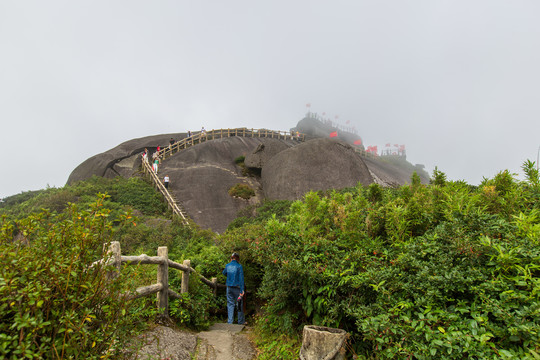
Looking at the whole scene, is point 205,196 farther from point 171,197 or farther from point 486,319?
point 486,319

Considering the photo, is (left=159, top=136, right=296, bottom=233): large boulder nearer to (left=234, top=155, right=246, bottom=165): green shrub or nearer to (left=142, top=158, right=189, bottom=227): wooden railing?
(left=234, top=155, right=246, bottom=165): green shrub

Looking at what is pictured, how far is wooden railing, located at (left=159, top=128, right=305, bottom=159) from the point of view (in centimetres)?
2857

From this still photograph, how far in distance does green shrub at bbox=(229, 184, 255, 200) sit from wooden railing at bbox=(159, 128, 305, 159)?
8523mm

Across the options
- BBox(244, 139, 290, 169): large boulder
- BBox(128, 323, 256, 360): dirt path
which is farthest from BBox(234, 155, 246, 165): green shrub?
BBox(128, 323, 256, 360): dirt path

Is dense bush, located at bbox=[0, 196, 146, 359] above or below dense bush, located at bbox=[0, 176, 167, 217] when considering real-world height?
below

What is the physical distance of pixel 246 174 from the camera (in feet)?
84.7

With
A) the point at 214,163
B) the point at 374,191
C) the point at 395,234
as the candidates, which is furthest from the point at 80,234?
the point at 214,163

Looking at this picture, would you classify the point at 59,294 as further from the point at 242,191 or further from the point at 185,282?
the point at 242,191

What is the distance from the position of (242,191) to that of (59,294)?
20839 mm

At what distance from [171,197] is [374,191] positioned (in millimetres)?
17384

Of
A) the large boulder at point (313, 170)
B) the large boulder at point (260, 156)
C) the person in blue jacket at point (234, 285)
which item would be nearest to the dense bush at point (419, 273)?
the person in blue jacket at point (234, 285)

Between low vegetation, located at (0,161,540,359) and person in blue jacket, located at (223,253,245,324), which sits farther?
person in blue jacket, located at (223,253,245,324)

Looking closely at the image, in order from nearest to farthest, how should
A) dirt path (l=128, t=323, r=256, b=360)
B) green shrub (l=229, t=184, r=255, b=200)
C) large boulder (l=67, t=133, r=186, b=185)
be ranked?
dirt path (l=128, t=323, r=256, b=360)
green shrub (l=229, t=184, r=255, b=200)
large boulder (l=67, t=133, r=186, b=185)

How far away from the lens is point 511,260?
9.20ft
